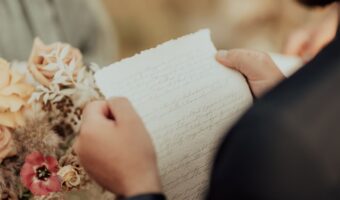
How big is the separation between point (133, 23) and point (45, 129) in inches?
23.7

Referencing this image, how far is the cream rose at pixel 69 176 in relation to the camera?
0.80m

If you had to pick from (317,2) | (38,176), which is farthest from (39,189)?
(317,2)

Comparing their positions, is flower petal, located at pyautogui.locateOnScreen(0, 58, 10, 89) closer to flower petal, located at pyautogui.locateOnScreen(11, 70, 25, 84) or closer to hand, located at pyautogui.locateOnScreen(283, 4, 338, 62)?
flower petal, located at pyautogui.locateOnScreen(11, 70, 25, 84)

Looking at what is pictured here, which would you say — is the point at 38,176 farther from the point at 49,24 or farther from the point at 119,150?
the point at 49,24

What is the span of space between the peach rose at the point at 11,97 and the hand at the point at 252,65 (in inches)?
11.5

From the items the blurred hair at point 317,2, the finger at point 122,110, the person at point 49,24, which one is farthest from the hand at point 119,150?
the person at point 49,24

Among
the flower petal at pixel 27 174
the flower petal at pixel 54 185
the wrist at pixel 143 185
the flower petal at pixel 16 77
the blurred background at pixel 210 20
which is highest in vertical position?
the blurred background at pixel 210 20

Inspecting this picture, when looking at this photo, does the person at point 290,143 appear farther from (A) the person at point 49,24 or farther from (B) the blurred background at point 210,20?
(B) the blurred background at point 210,20

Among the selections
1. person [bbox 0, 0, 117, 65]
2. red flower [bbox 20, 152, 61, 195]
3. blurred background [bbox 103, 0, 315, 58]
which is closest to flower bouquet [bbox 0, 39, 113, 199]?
red flower [bbox 20, 152, 61, 195]

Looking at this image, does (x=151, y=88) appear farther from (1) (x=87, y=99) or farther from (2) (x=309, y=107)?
(2) (x=309, y=107)

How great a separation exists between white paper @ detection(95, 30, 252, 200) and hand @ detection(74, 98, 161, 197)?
6cm

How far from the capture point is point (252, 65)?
2.71 feet

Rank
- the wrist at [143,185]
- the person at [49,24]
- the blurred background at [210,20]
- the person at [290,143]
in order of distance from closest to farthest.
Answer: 1. the person at [290,143]
2. the wrist at [143,185]
3. the person at [49,24]
4. the blurred background at [210,20]

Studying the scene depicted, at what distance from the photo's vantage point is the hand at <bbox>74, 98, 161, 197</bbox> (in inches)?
25.2
